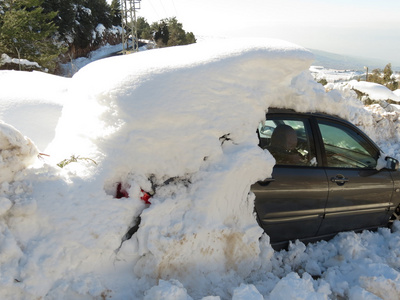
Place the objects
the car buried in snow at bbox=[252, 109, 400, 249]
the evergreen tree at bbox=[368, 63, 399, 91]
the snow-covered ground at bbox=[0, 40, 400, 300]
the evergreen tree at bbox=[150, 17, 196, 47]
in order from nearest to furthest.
Result: the snow-covered ground at bbox=[0, 40, 400, 300]
the car buried in snow at bbox=[252, 109, 400, 249]
the evergreen tree at bbox=[368, 63, 399, 91]
the evergreen tree at bbox=[150, 17, 196, 47]

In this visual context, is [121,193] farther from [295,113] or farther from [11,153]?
[295,113]

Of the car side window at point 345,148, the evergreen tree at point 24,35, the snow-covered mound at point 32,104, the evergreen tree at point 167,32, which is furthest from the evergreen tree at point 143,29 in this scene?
the car side window at point 345,148

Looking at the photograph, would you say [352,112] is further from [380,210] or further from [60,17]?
[60,17]

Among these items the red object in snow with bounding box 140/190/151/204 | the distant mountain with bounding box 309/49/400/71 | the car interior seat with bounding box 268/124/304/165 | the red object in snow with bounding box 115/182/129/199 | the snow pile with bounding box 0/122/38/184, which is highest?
the snow pile with bounding box 0/122/38/184

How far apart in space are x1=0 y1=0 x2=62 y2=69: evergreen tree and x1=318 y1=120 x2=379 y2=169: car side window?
17.9 metres

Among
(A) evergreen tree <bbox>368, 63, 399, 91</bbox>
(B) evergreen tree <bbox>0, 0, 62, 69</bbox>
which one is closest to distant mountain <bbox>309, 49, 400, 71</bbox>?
(A) evergreen tree <bbox>368, 63, 399, 91</bbox>

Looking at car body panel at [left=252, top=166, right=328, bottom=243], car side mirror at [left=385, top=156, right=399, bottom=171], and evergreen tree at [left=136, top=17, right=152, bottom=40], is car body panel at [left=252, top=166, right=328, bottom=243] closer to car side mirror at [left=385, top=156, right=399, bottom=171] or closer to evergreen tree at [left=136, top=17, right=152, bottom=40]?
car side mirror at [left=385, top=156, right=399, bottom=171]

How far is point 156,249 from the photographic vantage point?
7.62 feet

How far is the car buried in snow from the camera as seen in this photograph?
3137 millimetres

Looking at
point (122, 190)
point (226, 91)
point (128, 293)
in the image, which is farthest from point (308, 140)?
point (128, 293)

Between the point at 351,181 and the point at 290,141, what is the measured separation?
89 cm

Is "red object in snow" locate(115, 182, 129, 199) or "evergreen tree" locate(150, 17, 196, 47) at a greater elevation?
"evergreen tree" locate(150, 17, 196, 47)

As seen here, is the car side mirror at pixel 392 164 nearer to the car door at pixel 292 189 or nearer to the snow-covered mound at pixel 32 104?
the car door at pixel 292 189

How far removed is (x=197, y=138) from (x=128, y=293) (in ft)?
4.04
